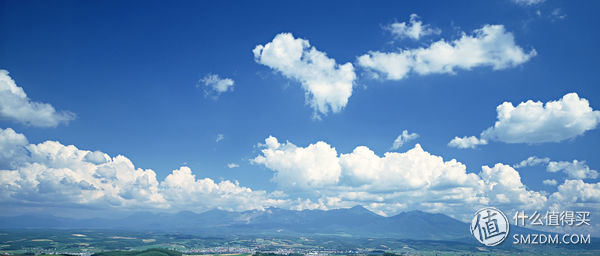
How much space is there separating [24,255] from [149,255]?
94.6 m

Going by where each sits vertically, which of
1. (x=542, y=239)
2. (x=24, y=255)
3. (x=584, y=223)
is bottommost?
(x=24, y=255)

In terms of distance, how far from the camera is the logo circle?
194 feet

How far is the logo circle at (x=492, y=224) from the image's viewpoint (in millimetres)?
59156

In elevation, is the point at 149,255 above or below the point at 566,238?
below

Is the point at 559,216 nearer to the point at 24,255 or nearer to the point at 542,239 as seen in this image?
the point at 542,239

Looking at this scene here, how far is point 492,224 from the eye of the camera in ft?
201

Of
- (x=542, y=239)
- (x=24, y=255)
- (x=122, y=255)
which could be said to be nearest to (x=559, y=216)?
(x=542, y=239)

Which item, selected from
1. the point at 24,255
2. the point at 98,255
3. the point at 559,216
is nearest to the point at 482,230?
the point at 559,216

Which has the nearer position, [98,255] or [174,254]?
[98,255]

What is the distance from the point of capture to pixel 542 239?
259 ft

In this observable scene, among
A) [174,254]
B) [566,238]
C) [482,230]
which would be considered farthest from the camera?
[174,254]

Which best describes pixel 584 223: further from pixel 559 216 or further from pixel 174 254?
pixel 174 254

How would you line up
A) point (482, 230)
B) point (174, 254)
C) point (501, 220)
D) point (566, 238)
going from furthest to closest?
1. point (174, 254)
2. point (566, 238)
3. point (482, 230)
4. point (501, 220)

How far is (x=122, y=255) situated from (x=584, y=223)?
17640cm
